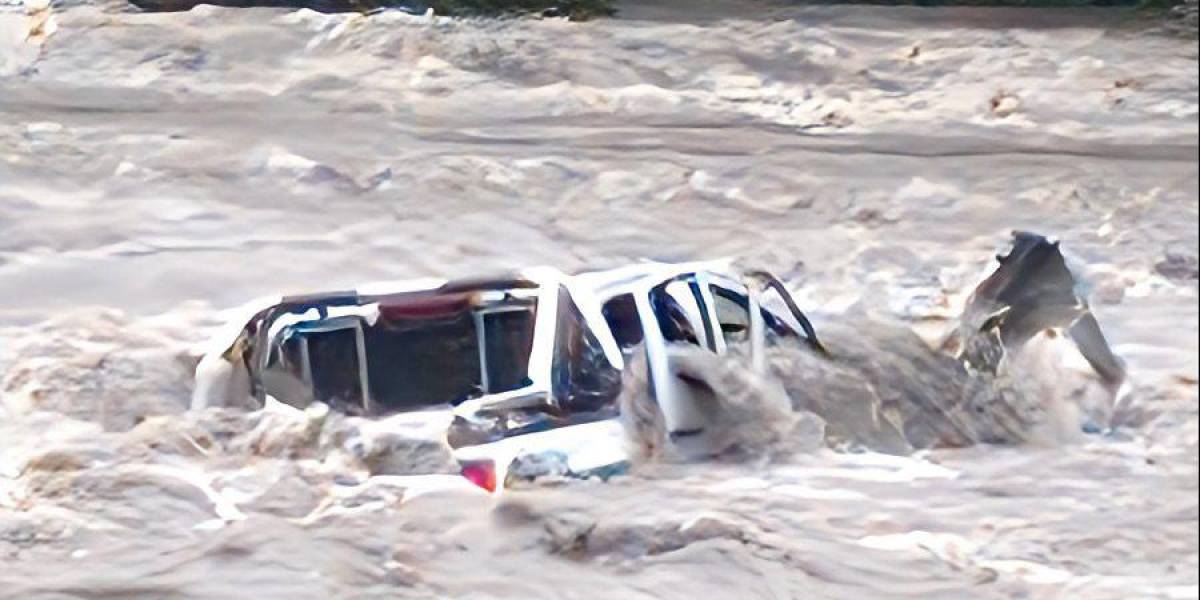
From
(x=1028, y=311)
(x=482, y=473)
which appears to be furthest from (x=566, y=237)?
(x=1028, y=311)

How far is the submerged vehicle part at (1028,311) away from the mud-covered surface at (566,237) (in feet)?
0.05

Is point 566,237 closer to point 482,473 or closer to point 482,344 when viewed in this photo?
point 482,344

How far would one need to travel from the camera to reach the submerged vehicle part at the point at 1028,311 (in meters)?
1.16

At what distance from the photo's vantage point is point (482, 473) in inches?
47.1

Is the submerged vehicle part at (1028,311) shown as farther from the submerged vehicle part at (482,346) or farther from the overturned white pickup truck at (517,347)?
the submerged vehicle part at (482,346)

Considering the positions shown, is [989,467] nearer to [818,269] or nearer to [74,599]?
[818,269]

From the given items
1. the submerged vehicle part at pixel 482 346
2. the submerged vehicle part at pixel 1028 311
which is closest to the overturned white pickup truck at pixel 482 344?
the submerged vehicle part at pixel 482 346

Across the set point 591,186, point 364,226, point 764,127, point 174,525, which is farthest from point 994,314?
point 174,525

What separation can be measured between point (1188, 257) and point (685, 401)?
46 centimetres

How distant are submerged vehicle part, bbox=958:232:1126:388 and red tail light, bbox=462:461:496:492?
17.3 inches

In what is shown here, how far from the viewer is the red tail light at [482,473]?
3.92 feet

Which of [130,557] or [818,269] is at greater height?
[818,269]

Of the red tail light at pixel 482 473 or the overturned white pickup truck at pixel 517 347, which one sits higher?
the overturned white pickup truck at pixel 517 347

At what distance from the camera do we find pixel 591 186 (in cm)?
121
